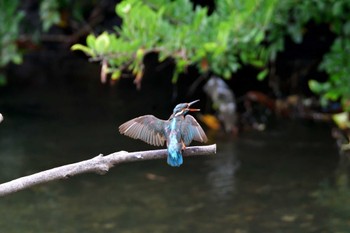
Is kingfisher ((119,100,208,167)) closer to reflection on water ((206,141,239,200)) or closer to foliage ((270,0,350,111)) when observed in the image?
reflection on water ((206,141,239,200))

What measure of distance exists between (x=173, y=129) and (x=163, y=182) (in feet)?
8.78

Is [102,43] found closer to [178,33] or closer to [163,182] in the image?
[178,33]

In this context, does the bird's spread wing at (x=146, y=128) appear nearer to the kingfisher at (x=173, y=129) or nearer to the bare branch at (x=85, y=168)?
the kingfisher at (x=173, y=129)

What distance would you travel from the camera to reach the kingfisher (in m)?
3.04

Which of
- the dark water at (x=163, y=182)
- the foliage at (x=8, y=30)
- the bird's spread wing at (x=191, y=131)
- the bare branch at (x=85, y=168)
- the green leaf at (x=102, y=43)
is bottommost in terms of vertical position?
the dark water at (x=163, y=182)

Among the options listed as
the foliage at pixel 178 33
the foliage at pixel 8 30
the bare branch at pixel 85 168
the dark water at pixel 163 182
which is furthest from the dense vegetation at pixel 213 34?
the bare branch at pixel 85 168

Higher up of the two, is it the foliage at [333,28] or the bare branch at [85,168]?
the foliage at [333,28]

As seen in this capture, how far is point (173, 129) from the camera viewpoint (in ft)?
10.2

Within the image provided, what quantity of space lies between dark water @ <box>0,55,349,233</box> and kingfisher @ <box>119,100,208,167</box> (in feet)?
5.56

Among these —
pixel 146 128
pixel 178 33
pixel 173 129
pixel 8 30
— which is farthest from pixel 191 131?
pixel 8 30

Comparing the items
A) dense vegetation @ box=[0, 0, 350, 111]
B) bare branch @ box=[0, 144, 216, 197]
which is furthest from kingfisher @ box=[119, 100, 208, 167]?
dense vegetation @ box=[0, 0, 350, 111]

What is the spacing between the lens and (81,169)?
293 centimetres

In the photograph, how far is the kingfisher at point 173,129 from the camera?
3045 mm

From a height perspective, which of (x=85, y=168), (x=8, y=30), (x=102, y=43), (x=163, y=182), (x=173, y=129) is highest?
(x=8, y=30)
